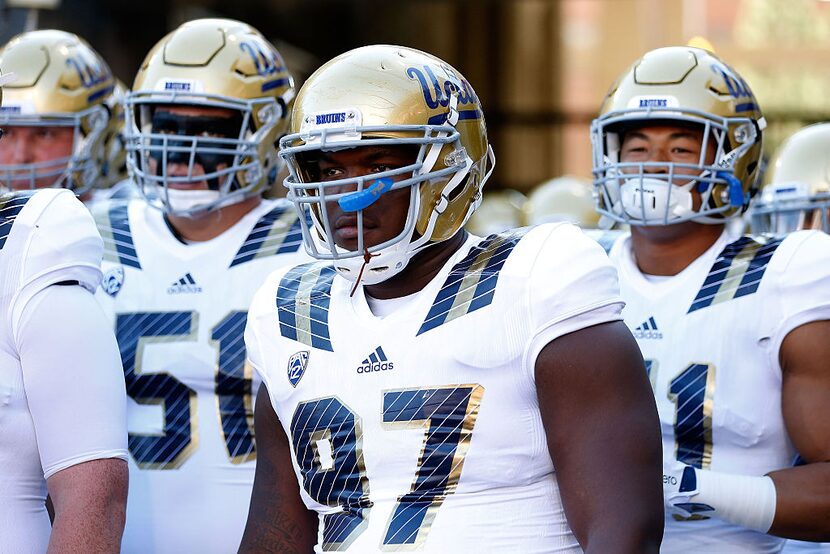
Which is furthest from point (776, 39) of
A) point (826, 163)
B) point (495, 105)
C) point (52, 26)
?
point (826, 163)

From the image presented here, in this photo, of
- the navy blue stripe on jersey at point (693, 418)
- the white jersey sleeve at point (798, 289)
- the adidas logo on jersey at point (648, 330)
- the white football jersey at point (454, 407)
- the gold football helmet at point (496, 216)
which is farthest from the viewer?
the gold football helmet at point (496, 216)

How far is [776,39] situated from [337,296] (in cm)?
1249

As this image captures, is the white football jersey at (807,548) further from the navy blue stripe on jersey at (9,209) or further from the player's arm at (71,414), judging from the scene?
the navy blue stripe on jersey at (9,209)

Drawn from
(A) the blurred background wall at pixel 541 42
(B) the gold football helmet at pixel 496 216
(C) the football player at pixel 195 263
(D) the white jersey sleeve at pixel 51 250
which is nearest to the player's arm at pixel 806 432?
(C) the football player at pixel 195 263

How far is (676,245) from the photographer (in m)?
3.28

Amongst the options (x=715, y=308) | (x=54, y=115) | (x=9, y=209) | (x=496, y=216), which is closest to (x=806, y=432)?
(x=715, y=308)

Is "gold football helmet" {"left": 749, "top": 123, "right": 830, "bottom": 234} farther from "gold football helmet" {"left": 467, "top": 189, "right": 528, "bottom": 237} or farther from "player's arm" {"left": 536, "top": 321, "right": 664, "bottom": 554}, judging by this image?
"gold football helmet" {"left": 467, "top": 189, "right": 528, "bottom": 237}

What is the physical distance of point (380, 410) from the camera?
7.53ft

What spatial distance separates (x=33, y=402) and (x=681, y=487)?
1355mm

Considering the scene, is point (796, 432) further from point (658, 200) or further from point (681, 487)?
point (658, 200)

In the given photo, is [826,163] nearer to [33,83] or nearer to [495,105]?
[33,83]

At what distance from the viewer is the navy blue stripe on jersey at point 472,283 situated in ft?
7.54

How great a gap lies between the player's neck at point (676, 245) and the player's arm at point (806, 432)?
420 millimetres

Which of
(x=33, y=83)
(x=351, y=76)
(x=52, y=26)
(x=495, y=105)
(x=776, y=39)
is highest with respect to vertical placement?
(x=351, y=76)
